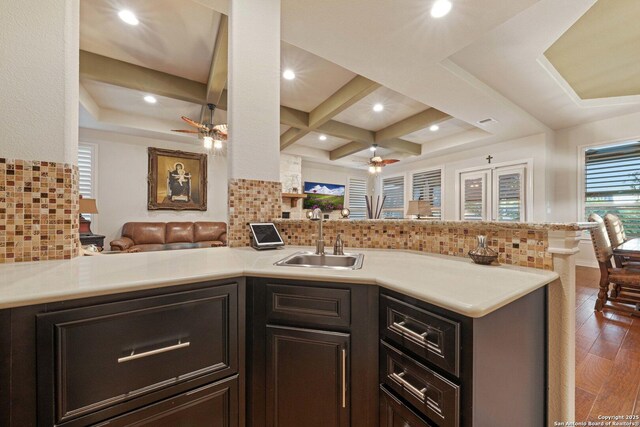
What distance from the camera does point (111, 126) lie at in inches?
160

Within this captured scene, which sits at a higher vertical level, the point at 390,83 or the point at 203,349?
the point at 390,83

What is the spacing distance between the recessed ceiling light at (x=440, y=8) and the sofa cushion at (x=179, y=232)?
484 centimetres

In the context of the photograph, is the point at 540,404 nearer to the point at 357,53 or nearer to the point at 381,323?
the point at 381,323

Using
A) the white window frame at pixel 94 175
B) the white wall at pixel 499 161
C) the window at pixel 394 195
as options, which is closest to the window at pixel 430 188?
the white wall at pixel 499 161

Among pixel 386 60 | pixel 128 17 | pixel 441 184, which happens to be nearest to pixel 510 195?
pixel 441 184

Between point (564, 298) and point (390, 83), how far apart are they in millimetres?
2709

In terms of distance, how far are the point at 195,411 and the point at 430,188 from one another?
6655 mm

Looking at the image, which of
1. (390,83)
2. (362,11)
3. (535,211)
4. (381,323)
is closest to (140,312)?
(381,323)

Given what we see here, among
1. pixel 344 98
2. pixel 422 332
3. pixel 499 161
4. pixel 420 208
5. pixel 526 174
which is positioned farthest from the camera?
pixel 499 161

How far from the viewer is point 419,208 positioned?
4.45 meters

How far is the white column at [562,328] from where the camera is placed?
91cm

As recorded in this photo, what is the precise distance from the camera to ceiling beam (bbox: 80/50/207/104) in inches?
106

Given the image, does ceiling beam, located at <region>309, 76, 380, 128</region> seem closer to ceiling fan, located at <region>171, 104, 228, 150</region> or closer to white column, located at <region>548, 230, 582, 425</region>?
ceiling fan, located at <region>171, 104, 228, 150</region>

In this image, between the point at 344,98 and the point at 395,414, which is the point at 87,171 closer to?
the point at 344,98
